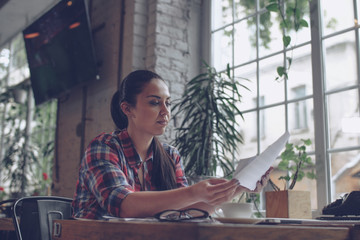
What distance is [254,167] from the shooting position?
47.5 inches

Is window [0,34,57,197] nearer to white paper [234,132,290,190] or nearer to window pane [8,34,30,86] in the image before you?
window pane [8,34,30,86]

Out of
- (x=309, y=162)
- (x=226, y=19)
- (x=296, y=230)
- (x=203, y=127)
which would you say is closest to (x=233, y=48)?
(x=226, y=19)

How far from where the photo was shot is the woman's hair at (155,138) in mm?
1818

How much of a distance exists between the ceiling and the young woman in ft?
11.4

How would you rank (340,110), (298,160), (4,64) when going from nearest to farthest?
1. (298,160)
2. (4,64)
3. (340,110)

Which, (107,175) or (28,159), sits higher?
(28,159)

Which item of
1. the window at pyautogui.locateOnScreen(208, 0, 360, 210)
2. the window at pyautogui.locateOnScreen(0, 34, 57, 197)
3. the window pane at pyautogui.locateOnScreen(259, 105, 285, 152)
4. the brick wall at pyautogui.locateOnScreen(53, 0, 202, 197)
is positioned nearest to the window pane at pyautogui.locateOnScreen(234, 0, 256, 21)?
the window at pyautogui.locateOnScreen(208, 0, 360, 210)

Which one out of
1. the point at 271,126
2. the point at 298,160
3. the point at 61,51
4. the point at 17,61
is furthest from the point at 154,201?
the point at 271,126

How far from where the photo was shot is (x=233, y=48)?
11.3 feet

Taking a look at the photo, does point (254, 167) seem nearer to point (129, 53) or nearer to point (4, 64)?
point (129, 53)

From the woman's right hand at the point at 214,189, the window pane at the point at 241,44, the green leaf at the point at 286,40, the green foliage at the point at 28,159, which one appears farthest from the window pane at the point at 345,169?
the woman's right hand at the point at 214,189

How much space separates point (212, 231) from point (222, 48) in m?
2.95

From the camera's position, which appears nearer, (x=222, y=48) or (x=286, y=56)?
(x=286, y=56)

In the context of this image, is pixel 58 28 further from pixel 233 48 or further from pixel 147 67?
pixel 233 48
